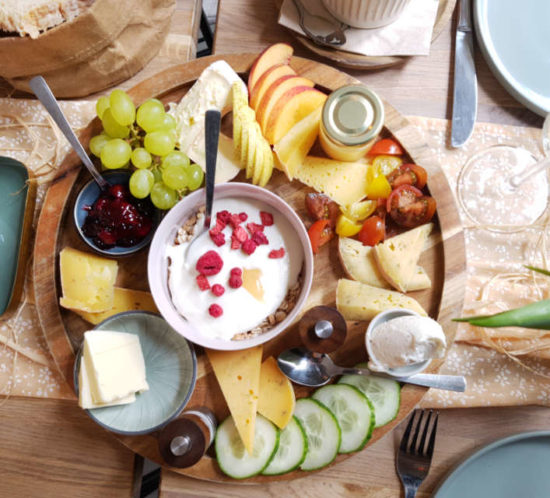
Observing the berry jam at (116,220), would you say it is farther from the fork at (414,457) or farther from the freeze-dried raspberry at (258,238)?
the fork at (414,457)

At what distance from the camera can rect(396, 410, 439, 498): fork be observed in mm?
1252

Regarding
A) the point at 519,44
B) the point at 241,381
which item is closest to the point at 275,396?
the point at 241,381

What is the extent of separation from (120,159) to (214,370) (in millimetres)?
566

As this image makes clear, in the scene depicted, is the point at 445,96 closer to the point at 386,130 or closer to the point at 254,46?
the point at 386,130

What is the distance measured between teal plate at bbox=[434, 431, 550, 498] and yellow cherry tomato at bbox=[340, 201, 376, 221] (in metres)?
0.70

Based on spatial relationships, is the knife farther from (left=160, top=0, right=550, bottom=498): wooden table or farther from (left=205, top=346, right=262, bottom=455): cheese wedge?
(left=205, top=346, right=262, bottom=455): cheese wedge

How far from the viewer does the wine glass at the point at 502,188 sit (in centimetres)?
136

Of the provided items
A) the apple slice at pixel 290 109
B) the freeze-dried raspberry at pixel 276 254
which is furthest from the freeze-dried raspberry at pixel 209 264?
the apple slice at pixel 290 109

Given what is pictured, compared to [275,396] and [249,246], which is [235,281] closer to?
[249,246]

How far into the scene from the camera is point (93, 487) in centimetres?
129

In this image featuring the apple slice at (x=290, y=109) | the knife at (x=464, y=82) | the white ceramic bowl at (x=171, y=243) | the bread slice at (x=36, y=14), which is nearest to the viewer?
the bread slice at (x=36, y=14)

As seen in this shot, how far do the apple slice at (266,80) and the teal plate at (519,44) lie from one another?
0.57 m

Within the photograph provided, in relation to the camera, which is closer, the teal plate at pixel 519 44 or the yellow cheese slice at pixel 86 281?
the yellow cheese slice at pixel 86 281

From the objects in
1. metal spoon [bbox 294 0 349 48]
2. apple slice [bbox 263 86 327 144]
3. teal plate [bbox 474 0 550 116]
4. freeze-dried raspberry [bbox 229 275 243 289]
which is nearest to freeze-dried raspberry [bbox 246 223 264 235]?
freeze-dried raspberry [bbox 229 275 243 289]
